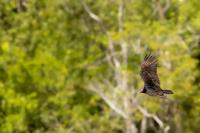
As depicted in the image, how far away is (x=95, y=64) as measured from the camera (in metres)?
18.4

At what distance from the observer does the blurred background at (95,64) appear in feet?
51.6

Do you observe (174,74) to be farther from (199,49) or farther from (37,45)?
(37,45)

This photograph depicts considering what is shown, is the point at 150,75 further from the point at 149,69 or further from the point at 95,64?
the point at 95,64

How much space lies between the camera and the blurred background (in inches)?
619

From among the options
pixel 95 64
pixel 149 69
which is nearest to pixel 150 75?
pixel 149 69

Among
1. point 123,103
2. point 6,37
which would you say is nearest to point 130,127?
point 123,103

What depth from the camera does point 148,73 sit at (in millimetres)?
7020

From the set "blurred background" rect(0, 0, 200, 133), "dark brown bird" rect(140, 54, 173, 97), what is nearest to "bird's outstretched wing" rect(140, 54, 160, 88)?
"dark brown bird" rect(140, 54, 173, 97)

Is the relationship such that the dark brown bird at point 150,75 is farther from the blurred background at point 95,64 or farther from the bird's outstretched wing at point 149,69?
the blurred background at point 95,64

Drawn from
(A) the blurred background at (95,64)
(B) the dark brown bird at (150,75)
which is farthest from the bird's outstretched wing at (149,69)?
(A) the blurred background at (95,64)

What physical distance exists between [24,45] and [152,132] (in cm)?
431

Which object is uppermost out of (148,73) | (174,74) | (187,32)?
(187,32)

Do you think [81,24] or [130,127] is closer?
[130,127]

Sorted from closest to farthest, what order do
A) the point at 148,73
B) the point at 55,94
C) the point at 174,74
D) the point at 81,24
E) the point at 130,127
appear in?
the point at 148,73 → the point at 174,74 → the point at 130,127 → the point at 55,94 → the point at 81,24
